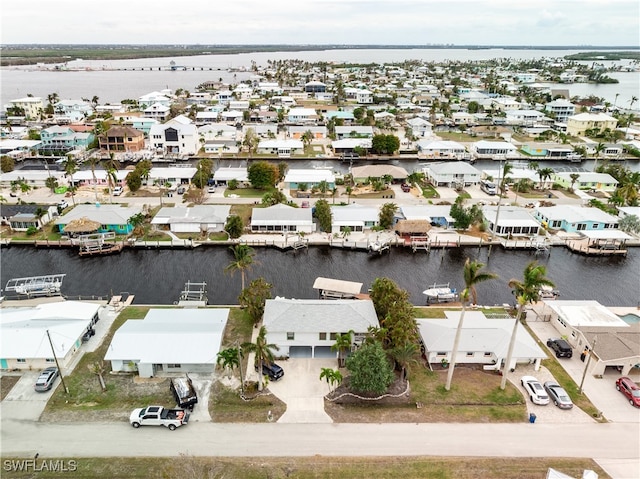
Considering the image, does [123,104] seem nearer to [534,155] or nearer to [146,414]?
[534,155]

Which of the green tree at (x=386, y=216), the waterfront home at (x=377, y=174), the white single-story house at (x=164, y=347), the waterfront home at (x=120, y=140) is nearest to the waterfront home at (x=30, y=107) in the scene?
the waterfront home at (x=120, y=140)

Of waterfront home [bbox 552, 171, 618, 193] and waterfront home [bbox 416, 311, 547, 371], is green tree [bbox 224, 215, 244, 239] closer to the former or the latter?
waterfront home [bbox 416, 311, 547, 371]

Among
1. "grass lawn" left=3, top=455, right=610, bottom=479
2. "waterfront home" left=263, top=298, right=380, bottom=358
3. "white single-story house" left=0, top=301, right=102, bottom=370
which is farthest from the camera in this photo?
"waterfront home" left=263, top=298, right=380, bottom=358

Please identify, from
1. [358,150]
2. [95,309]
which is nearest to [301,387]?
[95,309]

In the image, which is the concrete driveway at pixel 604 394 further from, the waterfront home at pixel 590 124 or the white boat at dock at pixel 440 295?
the waterfront home at pixel 590 124

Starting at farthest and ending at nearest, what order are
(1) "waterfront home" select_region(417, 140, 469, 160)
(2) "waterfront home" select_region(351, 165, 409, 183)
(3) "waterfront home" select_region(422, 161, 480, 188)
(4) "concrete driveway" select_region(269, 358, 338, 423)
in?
→ (1) "waterfront home" select_region(417, 140, 469, 160)
(2) "waterfront home" select_region(351, 165, 409, 183)
(3) "waterfront home" select_region(422, 161, 480, 188)
(4) "concrete driveway" select_region(269, 358, 338, 423)


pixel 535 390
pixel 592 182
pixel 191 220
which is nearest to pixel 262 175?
pixel 191 220

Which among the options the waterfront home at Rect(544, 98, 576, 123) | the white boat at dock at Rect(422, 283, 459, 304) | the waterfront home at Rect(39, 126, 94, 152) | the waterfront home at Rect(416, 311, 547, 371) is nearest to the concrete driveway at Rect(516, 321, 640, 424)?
Answer: the waterfront home at Rect(416, 311, 547, 371)
